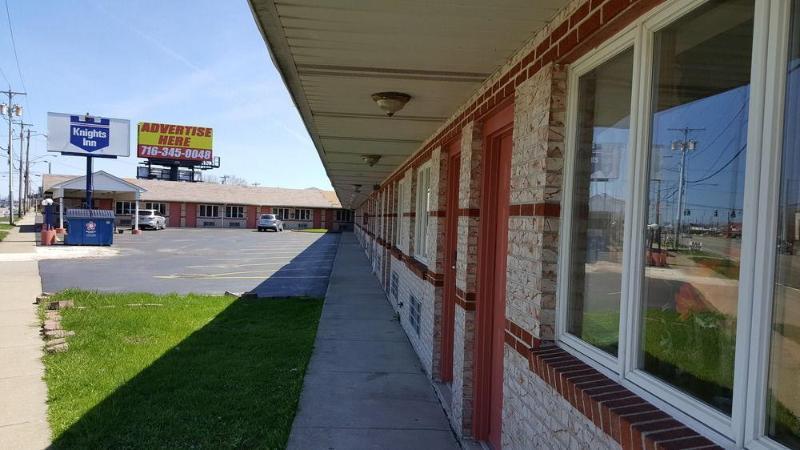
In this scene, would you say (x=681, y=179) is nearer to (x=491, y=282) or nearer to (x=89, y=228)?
(x=491, y=282)

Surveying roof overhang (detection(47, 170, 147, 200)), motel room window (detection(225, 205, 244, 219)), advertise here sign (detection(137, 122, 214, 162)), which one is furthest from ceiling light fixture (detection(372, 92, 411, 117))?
advertise here sign (detection(137, 122, 214, 162))

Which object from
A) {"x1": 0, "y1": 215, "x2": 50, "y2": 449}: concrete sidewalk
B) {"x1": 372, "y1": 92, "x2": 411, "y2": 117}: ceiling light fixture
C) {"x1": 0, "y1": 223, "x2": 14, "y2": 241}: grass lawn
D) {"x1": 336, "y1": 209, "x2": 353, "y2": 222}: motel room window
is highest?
{"x1": 372, "y1": 92, "x2": 411, "y2": 117}: ceiling light fixture

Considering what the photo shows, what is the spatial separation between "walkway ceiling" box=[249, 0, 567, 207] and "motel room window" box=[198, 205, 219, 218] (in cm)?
5118

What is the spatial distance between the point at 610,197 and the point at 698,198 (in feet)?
1.99

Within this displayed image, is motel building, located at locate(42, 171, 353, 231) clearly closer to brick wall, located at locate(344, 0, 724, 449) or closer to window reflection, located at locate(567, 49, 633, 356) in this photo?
brick wall, located at locate(344, 0, 724, 449)

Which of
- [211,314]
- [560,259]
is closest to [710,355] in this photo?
[560,259]

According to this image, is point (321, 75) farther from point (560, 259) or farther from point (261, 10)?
point (560, 259)

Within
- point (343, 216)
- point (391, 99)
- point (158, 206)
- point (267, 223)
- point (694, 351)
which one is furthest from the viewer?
point (343, 216)

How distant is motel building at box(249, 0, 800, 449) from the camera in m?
1.55

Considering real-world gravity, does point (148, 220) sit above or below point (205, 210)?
below

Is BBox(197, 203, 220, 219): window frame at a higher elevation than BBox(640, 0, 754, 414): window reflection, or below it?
below

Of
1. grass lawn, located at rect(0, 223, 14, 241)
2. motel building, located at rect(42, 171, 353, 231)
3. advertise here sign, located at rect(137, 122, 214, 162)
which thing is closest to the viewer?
grass lawn, located at rect(0, 223, 14, 241)

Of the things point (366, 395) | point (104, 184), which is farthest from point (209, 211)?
point (366, 395)

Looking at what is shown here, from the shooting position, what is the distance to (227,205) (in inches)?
2137
